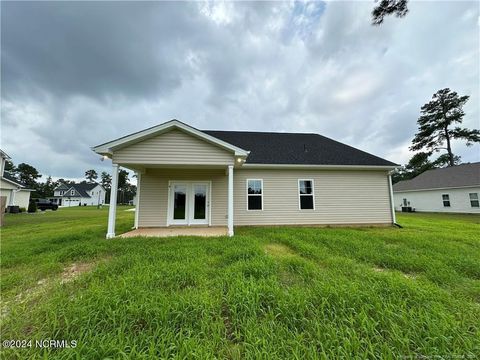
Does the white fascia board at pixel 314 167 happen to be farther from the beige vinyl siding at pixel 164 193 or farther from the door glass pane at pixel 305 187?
the beige vinyl siding at pixel 164 193

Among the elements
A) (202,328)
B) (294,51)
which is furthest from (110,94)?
(202,328)

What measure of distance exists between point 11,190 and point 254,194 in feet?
81.0

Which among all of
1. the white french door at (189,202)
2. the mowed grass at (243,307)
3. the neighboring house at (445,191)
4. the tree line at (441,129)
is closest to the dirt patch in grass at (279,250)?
the mowed grass at (243,307)

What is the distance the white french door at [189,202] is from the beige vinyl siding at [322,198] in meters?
1.42

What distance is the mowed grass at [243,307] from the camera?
1.77 m

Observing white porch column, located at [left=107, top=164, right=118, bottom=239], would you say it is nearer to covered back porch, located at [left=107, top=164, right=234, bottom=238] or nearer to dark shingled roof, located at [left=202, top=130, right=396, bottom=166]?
covered back porch, located at [left=107, top=164, right=234, bottom=238]

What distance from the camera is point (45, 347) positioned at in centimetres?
176

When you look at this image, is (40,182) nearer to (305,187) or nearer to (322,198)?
(305,187)

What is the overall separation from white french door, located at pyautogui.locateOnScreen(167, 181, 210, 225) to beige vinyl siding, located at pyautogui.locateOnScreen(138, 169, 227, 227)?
0.72 feet

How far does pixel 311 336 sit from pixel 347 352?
0.33 m

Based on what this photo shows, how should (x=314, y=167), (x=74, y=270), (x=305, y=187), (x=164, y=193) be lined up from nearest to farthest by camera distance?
(x=74, y=270), (x=164, y=193), (x=314, y=167), (x=305, y=187)

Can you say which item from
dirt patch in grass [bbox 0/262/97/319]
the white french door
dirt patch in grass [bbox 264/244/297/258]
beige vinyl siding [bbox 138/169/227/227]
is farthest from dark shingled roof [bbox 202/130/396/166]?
dirt patch in grass [bbox 0/262/97/319]

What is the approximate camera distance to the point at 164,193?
8.67m

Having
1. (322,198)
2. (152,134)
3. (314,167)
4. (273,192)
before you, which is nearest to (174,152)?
(152,134)
